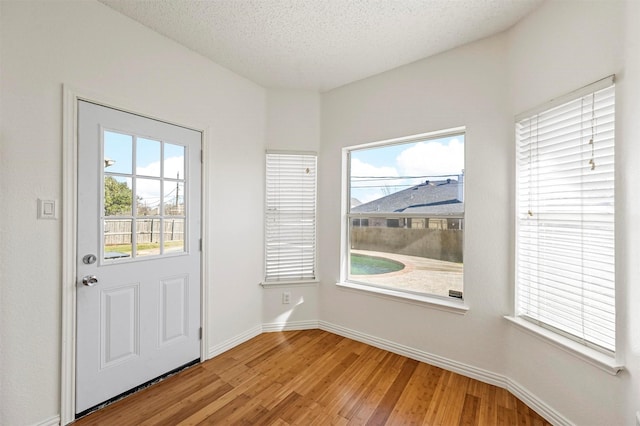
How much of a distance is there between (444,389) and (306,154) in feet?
8.30

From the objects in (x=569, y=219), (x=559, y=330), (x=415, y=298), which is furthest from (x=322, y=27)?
(x=559, y=330)

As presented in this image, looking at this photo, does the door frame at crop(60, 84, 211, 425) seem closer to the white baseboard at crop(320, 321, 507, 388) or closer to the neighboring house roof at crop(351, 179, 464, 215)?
the white baseboard at crop(320, 321, 507, 388)

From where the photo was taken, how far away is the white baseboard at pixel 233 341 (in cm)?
Answer: 247

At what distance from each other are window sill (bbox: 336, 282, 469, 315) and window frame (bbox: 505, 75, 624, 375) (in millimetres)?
351

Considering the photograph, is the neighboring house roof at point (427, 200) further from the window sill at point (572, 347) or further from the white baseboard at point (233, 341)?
the white baseboard at point (233, 341)

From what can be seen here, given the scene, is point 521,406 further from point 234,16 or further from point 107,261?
point 234,16

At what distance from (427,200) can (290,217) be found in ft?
4.88

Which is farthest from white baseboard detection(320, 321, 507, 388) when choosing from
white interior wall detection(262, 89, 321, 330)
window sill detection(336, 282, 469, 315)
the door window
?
the door window

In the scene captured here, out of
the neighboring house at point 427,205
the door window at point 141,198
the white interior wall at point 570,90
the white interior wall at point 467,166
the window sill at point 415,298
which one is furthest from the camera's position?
the neighboring house at point 427,205

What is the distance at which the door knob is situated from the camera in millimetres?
1720

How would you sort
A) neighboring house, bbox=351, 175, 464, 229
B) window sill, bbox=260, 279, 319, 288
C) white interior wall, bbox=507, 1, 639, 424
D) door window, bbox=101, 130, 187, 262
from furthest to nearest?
window sill, bbox=260, 279, 319, 288, neighboring house, bbox=351, 175, 464, 229, door window, bbox=101, 130, 187, 262, white interior wall, bbox=507, 1, 639, 424

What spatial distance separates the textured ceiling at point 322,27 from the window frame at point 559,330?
28.8 inches

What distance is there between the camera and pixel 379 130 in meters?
2.69

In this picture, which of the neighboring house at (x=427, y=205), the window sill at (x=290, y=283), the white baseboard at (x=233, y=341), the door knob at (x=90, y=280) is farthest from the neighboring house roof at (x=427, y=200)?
the door knob at (x=90, y=280)
